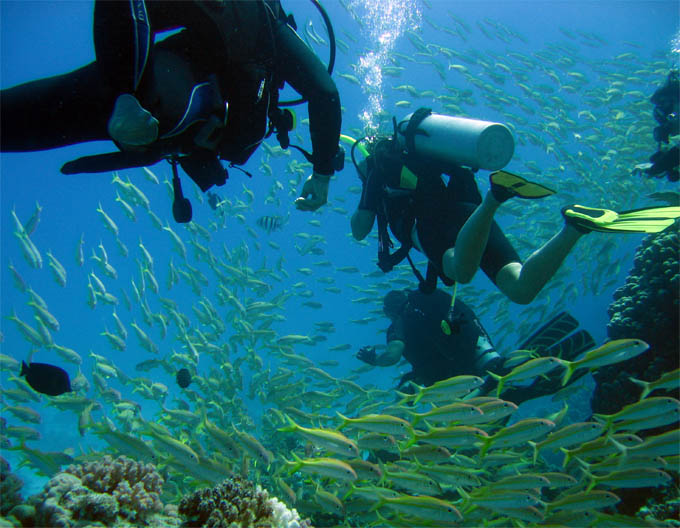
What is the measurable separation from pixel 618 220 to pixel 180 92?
295 centimetres

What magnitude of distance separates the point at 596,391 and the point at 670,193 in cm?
357

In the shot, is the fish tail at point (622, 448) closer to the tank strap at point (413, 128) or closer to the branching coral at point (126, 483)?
the tank strap at point (413, 128)

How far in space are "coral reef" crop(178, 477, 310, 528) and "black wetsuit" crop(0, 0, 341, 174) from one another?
2107 mm

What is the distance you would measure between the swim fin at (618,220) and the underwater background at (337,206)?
11.8ft

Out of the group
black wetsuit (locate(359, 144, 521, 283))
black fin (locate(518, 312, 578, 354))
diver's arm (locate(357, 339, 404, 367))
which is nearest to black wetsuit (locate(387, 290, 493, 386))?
diver's arm (locate(357, 339, 404, 367))

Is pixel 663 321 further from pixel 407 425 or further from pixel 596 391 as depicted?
pixel 407 425

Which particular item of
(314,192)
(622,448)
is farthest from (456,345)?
(314,192)

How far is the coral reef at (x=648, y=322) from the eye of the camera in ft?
16.8

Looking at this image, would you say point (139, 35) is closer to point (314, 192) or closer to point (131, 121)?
point (131, 121)

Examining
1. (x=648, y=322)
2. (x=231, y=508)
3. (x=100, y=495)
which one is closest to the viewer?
(x=231, y=508)

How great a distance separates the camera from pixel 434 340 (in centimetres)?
573

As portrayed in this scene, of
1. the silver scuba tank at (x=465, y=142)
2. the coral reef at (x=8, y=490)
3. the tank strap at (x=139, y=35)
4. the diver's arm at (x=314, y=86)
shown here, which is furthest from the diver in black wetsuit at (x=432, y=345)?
the tank strap at (x=139, y=35)

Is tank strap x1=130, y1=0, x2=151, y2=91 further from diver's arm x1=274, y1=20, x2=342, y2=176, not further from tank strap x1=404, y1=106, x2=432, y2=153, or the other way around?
tank strap x1=404, y1=106, x2=432, y2=153

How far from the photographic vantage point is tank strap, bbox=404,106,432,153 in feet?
13.1
